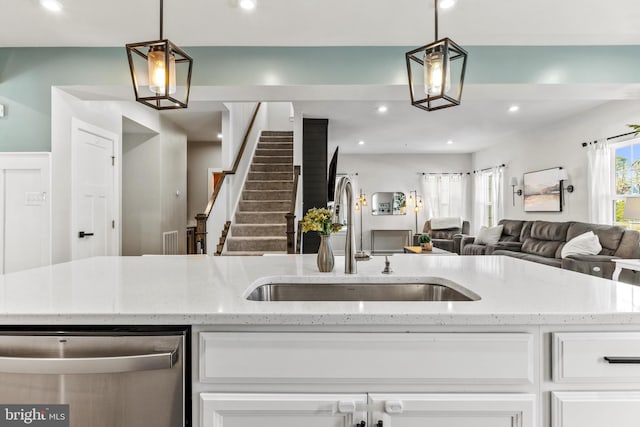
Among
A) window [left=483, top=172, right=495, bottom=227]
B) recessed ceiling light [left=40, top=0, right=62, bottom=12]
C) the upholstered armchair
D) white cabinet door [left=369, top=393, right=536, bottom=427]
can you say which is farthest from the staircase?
window [left=483, top=172, right=495, bottom=227]

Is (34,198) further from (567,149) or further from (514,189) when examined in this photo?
(514,189)

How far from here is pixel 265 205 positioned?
248 inches

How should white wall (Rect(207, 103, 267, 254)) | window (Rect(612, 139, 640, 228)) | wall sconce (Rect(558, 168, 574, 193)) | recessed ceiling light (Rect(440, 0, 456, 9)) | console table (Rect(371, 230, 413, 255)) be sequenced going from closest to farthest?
1. recessed ceiling light (Rect(440, 0, 456, 9))
2. window (Rect(612, 139, 640, 228))
3. white wall (Rect(207, 103, 267, 254))
4. wall sconce (Rect(558, 168, 574, 193))
5. console table (Rect(371, 230, 413, 255))

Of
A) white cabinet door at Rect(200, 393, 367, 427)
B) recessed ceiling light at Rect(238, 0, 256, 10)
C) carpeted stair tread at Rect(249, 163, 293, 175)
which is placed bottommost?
white cabinet door at Rect(200, 393, 367, 427)

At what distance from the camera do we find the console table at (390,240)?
1008 centimetres

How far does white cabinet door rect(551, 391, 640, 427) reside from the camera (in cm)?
102

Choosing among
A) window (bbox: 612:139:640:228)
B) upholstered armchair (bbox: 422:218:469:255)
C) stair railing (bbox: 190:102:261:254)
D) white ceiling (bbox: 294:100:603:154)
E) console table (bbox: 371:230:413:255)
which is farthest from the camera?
console table (bbox: 371:230:413:255)

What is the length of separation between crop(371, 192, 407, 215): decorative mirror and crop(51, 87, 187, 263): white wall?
4838mm

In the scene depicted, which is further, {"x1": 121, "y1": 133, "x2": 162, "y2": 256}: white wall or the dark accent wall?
{"x1": 121, "y1": 133, "x2": 162, "y2": 256}: white wall

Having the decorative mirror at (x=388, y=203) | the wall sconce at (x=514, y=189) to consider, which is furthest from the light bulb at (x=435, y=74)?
the decorative mirror at (x=388, y=203)

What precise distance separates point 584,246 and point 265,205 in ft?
14.8

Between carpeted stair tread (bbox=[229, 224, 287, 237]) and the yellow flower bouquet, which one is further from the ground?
the yellow flower bouquet

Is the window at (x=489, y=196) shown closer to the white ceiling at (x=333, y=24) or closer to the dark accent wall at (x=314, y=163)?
the dark accent wall at (x=314, y=163)

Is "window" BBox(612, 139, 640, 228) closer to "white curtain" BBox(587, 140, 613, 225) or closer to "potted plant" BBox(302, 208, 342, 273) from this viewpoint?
"white curtain" BBox(587, 140, 613, 225)
